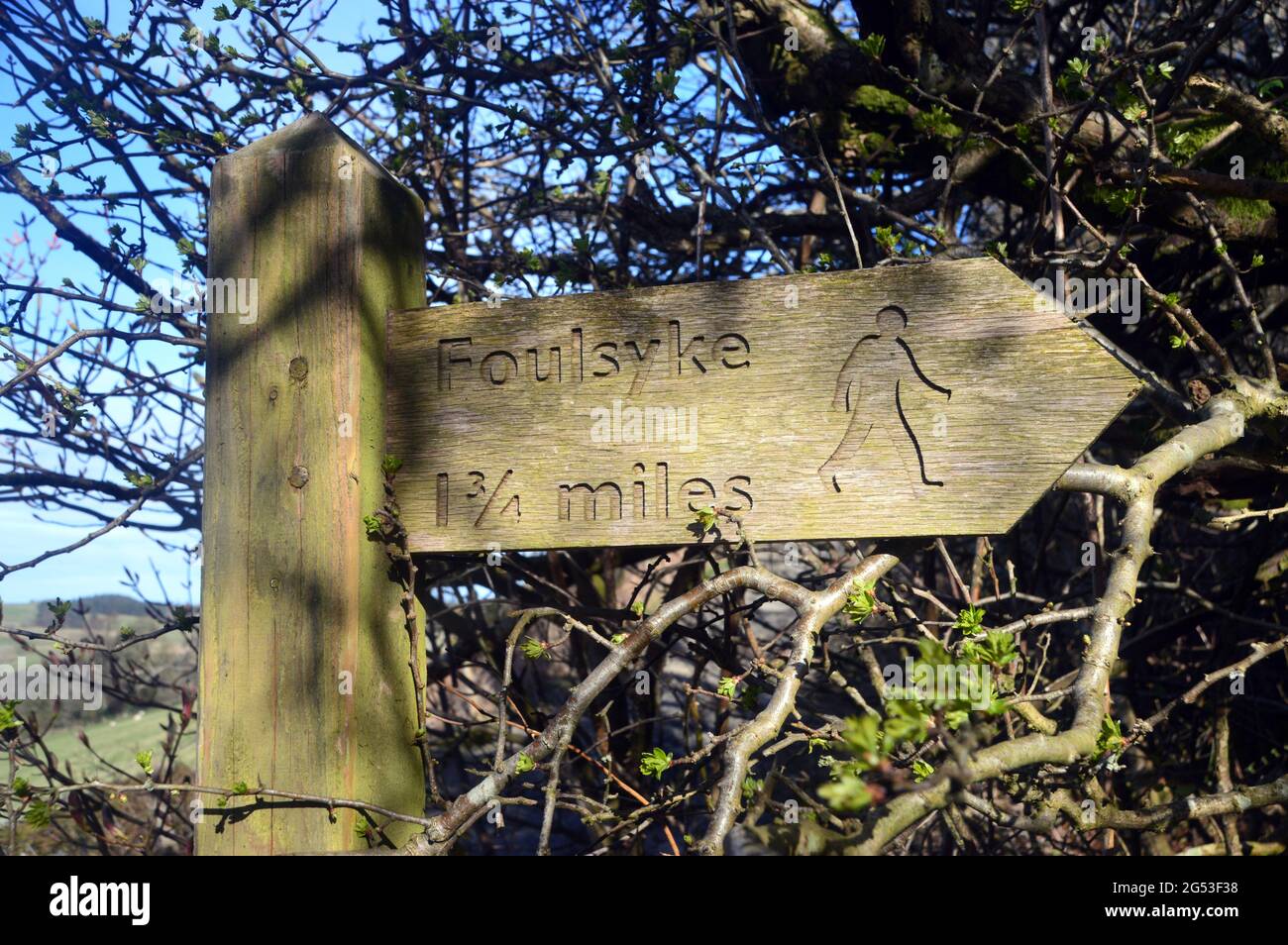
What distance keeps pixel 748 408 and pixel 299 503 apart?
0.75 m

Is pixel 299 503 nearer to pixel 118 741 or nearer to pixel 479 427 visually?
pixel 479 427

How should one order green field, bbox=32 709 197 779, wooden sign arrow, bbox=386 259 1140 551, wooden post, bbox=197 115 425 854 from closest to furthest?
1. wooden sign arrow, bbox=386 259 1140 551
2. wooden post, bbox=197 115 425 854
3. green field, bbox=32 709 197 779

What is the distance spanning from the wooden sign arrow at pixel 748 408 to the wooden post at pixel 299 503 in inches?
3.9

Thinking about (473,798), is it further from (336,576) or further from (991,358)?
(991,358)

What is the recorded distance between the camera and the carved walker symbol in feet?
4.79

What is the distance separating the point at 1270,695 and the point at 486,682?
3929mm

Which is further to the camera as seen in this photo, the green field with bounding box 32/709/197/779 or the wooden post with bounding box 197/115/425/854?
the green field with bounding box 32/709/197/779

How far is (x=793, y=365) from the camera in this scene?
4.96 ft

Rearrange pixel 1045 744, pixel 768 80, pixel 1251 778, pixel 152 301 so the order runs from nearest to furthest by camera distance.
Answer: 1. pixel 1045 744
2. pixel 152 301
3. pixel 768 80
4. pixel 1251 778

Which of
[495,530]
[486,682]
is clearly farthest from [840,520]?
[486,682]

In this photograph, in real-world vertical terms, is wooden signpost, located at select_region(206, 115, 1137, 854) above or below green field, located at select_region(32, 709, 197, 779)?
above

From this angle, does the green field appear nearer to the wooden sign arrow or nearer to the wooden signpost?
the wooden signpost

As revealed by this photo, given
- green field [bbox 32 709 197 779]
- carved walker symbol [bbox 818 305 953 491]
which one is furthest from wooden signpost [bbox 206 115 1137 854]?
green field [bbox 32 709 197 779]

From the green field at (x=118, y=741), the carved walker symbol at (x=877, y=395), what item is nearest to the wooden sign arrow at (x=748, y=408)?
the carved walker symbol at (x=877, y=395)
